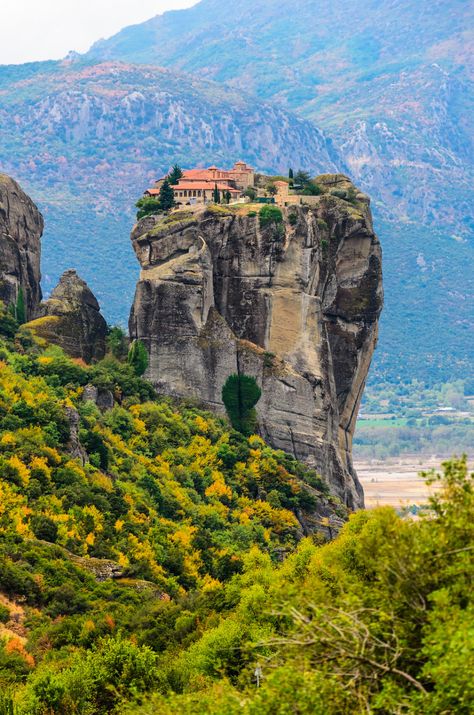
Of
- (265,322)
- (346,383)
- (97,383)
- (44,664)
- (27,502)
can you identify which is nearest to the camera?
(44,664)

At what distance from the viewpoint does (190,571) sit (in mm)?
63875

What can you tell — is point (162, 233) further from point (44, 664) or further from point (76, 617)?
point (44, 664)

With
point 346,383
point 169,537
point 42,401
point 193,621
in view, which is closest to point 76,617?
point 193,621

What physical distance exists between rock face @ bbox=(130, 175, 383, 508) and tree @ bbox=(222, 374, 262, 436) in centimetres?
37

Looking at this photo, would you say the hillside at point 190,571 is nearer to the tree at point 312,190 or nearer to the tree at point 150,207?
the tree at point 150,207

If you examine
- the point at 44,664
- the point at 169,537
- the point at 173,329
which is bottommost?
the point at 44,664

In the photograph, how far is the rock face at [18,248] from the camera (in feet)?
269

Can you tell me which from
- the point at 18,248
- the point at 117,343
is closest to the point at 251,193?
the point at 117,343

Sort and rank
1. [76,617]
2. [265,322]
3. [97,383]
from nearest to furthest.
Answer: [76,617] → [97,383] → [265,322]

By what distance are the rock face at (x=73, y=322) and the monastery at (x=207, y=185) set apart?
24.8 feet

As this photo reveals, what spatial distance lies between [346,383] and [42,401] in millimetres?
21930

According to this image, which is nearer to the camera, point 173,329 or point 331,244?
point 173,329

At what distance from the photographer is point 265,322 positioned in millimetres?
81062

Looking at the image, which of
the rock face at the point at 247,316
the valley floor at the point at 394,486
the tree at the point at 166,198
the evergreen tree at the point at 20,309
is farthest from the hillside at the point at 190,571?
the valley floor at the point at 394,486
